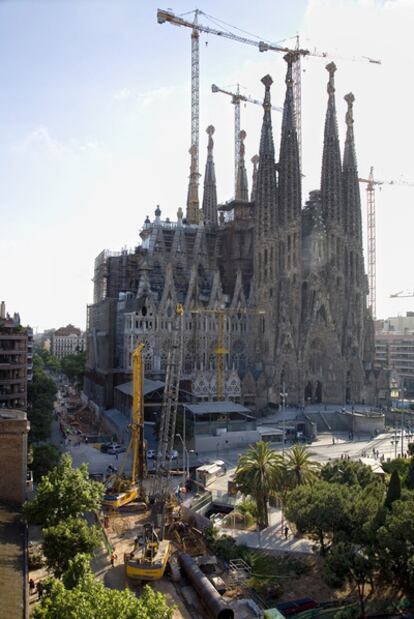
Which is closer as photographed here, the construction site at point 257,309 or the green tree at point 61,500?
the green tree at point 61,500

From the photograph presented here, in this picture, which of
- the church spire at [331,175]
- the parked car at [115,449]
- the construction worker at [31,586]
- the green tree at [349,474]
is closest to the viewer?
the construction worker at [31,586]

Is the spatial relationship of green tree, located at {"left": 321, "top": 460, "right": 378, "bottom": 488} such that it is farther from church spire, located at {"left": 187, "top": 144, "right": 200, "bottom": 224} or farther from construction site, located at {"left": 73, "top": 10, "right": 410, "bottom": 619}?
church spire, located at {"left": 187, "top": 144, "right": 200, "bottom": 224}

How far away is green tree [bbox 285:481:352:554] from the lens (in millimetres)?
30469

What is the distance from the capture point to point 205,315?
301 feet

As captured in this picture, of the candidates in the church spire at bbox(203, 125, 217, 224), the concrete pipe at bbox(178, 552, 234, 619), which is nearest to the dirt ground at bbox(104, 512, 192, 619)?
the concrete pipe at bbox(178, 552, 234, 619)

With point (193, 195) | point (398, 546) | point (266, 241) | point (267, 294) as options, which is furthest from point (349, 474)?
point (193, 195)

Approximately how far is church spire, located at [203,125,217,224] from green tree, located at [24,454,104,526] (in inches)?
3769

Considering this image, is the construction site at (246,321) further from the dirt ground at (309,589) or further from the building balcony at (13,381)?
the dirt ground at (309,589)

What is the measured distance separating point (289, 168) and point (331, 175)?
24.8 feet

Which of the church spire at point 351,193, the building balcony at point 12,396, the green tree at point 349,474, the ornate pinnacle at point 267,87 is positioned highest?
the ornate pinnacle at point 267,87

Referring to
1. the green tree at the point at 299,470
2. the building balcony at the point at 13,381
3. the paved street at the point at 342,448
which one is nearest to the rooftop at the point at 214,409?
the paved street at the point at 342,448

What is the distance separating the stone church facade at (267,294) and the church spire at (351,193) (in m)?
0.20

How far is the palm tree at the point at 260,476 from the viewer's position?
126ft

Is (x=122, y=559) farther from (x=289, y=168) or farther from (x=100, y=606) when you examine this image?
(x=289, y=168)
